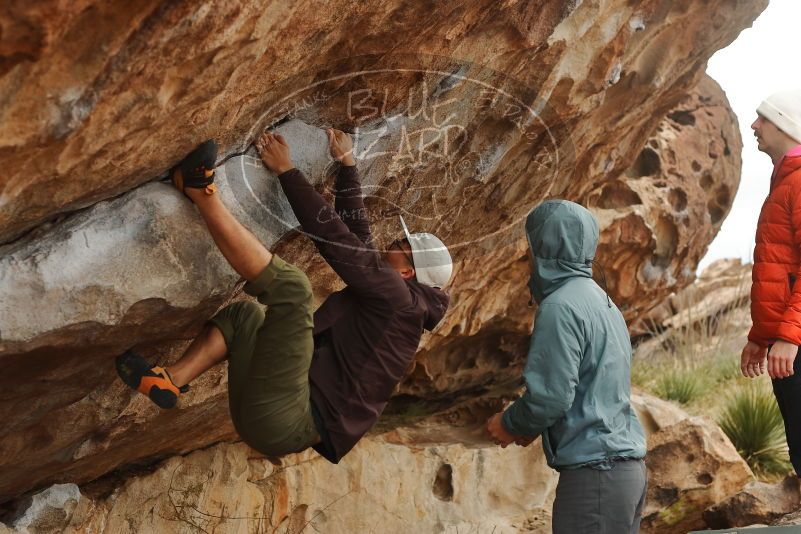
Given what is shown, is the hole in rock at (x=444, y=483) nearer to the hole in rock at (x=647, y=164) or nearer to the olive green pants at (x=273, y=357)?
the olive green pants at (x=273, y=357)

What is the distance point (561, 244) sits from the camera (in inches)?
151

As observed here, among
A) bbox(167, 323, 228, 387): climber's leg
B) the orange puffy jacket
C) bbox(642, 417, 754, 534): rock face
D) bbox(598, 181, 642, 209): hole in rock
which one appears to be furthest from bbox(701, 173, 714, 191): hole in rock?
bbox(167, 323, 228, 387): climber's leg

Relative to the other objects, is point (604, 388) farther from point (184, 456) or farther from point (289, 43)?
point (184, 456)

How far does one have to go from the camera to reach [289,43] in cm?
357

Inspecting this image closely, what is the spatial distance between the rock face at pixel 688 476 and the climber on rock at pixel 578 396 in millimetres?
2853

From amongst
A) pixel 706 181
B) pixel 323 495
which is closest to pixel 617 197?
pixel 706 181

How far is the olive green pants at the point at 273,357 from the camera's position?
3.68m

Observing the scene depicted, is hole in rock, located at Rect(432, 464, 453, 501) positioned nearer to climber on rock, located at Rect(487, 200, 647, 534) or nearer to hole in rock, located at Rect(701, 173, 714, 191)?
climber on rock, located at Rect(487, 200, 647, 534)

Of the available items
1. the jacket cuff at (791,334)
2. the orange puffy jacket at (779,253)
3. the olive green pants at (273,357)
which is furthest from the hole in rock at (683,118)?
the olive green pants at (273,357)

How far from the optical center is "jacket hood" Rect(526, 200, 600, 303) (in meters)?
3.83

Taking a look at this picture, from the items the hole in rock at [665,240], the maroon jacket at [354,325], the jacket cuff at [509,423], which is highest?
the maroon jacket at [354,325]

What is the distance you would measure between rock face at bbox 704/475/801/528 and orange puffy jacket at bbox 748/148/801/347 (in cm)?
215

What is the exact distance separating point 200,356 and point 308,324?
18.7 inches

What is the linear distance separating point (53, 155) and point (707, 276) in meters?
12.7
